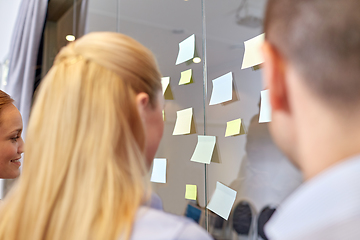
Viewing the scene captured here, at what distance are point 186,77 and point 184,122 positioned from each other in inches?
5.6

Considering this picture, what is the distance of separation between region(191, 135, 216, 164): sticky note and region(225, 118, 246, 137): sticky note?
2.6 inches

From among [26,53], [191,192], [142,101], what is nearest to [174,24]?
[191,192]

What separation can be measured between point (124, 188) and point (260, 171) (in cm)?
44

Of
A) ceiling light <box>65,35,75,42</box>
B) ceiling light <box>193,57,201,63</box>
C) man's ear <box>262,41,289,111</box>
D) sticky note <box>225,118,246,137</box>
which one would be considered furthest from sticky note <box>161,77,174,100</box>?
ceiling light <box>65,35,75,42</box>

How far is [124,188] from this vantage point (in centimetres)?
48

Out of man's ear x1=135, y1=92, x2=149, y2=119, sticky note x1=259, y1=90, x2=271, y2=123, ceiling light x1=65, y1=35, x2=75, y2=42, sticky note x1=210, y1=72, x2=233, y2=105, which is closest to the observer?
man's ear x1=135, y1=92, x2=149, y2=119

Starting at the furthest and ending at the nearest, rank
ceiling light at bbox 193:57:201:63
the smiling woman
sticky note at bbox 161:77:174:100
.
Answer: the smiling woman
sticky note at bbox 161:77:174:100
ceiling light at bbox 193:57:201:63

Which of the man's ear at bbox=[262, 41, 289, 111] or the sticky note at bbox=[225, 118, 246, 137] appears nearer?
the man's ear at bbox=[262, 41, 289, 111]

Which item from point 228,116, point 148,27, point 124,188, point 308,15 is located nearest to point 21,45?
point 148,27

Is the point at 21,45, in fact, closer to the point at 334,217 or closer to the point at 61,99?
the point at 61,99

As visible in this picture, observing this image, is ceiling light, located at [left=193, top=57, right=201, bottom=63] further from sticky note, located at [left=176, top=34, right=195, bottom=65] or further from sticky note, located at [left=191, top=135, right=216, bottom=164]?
sticky note, located at [left=191, top=135, right=216, bottom=164]

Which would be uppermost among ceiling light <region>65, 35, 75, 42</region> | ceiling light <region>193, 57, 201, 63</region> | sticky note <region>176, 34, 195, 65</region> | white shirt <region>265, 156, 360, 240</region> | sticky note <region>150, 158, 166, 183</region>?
Result: ceiling light <region>65, 35, 75, 42</region>

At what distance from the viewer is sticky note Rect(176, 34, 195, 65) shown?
1058 millimetres

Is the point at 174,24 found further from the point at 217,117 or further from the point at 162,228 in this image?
the point at 162,228
